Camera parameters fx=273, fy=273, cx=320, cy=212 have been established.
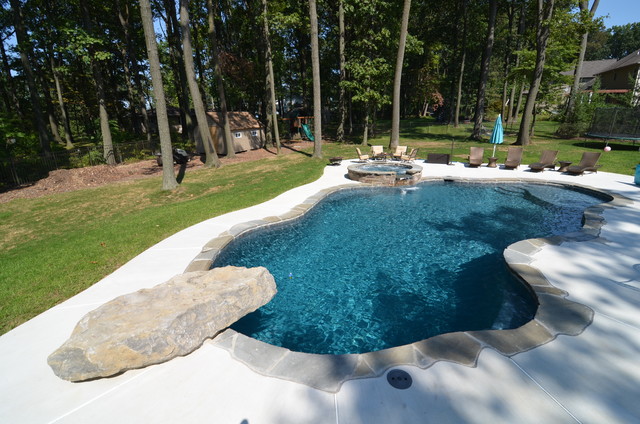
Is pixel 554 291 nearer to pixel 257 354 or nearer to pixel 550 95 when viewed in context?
pixel 257 354

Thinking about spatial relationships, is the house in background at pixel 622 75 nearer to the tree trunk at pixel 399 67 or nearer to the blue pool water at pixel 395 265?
the tree trunk at pixel 399 67

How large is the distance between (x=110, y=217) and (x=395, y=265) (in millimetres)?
10436

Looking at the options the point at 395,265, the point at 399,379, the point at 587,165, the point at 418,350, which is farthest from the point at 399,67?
the point at 399,379

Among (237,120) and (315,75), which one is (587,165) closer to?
(315,75)

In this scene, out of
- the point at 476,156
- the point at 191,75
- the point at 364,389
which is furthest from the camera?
the point at 191,75

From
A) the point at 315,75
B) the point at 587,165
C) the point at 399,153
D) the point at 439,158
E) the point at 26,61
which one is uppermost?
the point at 26,61

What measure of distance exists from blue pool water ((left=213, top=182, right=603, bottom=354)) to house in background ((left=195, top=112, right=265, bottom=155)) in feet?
48.5

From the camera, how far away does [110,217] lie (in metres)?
10.3

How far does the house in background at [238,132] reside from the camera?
21.8 meters

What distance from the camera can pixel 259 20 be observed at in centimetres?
1817

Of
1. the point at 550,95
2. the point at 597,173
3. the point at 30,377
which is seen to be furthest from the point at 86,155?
the point at 550,95

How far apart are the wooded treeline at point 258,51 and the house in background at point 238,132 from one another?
4.69ft

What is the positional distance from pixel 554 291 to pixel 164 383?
6036 mm

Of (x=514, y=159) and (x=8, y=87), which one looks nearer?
(x=514, y=159)
